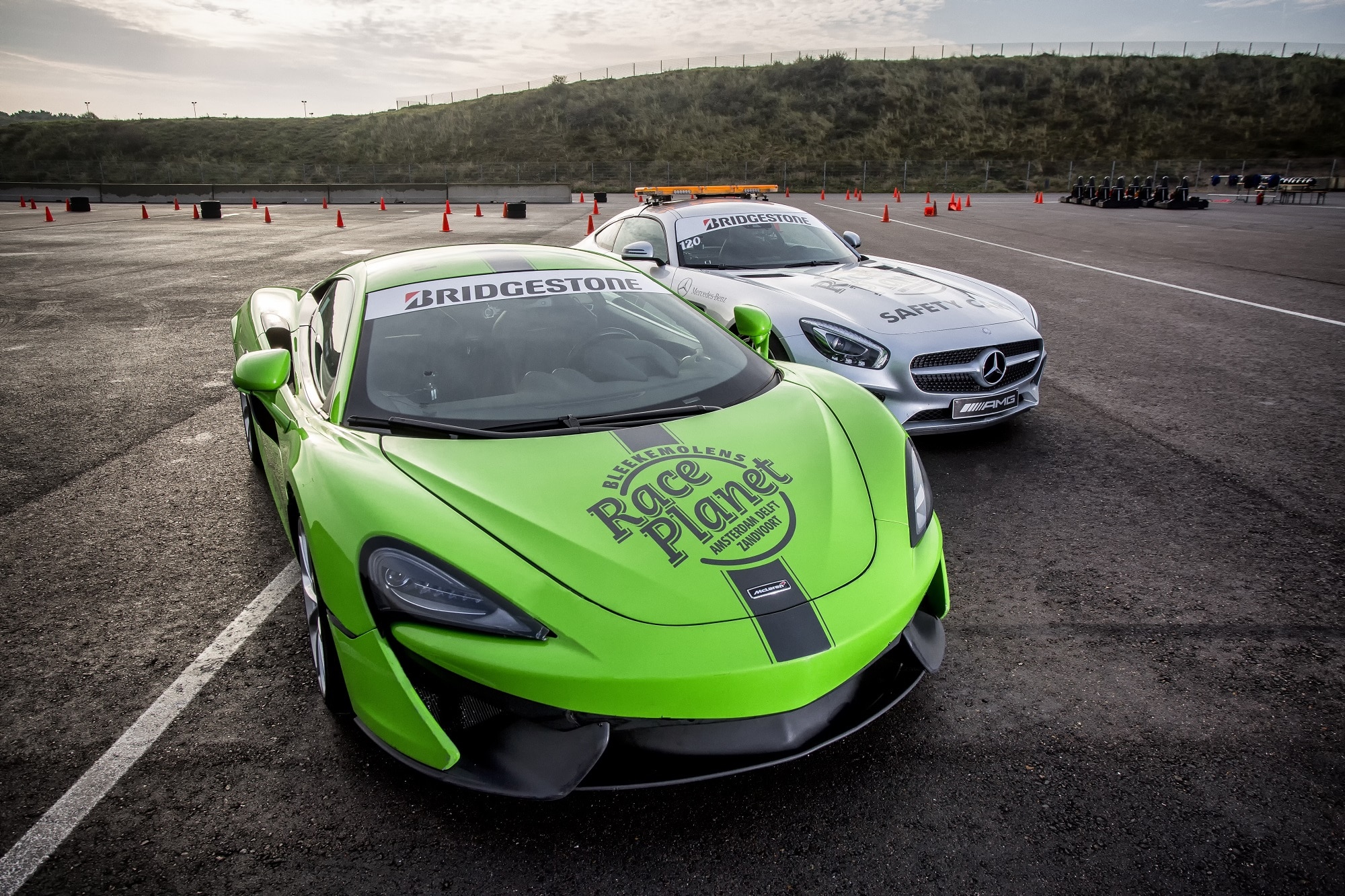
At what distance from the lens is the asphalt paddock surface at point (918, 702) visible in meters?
2.02

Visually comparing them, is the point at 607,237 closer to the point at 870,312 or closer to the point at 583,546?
the point at 870,312

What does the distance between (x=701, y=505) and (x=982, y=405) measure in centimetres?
303

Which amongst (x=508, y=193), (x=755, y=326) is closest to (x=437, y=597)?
(x=755, y=326)

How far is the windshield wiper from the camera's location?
8.65ft

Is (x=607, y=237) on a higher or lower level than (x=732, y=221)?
lower

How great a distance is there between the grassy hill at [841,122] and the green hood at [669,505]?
57.1m

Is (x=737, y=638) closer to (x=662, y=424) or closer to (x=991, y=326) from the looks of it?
(x=662, y=424)

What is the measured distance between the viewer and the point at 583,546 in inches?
84.7

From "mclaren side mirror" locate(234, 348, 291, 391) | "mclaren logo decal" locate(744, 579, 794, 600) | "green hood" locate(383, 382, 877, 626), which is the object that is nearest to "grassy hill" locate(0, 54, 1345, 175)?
"mclaren side mirror" locate(234, 348, 291, 391)

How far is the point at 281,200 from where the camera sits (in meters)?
35.2

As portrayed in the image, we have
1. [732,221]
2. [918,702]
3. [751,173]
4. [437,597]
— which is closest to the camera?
[437,597]

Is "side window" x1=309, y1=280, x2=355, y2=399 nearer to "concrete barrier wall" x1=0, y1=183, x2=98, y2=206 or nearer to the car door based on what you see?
the car door

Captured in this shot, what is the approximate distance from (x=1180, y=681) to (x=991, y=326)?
2.66 meters

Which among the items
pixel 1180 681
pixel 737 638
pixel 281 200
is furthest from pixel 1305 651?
pixel 281 200
